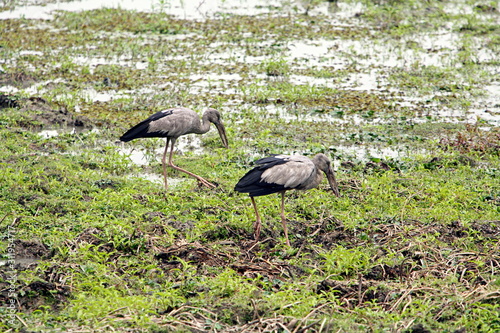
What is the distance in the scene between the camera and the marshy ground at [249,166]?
5328 millimetres

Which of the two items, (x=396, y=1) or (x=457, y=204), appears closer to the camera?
(x=457, y=204)

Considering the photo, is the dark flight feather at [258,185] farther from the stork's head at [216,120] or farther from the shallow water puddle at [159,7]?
the shallow water puddle at [159,7]

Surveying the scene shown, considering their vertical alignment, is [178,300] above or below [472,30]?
below

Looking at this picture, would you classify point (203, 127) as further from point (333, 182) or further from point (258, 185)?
point (258, 185)

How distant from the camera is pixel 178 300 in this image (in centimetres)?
530

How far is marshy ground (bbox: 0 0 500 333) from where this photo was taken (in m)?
5.33

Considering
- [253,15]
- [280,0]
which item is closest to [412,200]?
[253,15]

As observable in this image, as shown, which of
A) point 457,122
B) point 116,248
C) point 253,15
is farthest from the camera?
point 253,15

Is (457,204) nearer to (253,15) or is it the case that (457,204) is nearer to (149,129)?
(149,129)

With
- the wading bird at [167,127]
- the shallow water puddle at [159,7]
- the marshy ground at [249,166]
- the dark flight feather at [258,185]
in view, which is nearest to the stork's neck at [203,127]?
the wading bird at [167,127]

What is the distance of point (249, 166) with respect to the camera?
9133 millimetres

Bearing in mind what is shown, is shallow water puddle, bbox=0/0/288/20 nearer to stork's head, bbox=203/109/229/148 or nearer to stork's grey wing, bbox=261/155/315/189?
stork's head, bbox=203/109/229/148

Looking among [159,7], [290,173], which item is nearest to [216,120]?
[290,173]

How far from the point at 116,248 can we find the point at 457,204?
4.03 m
